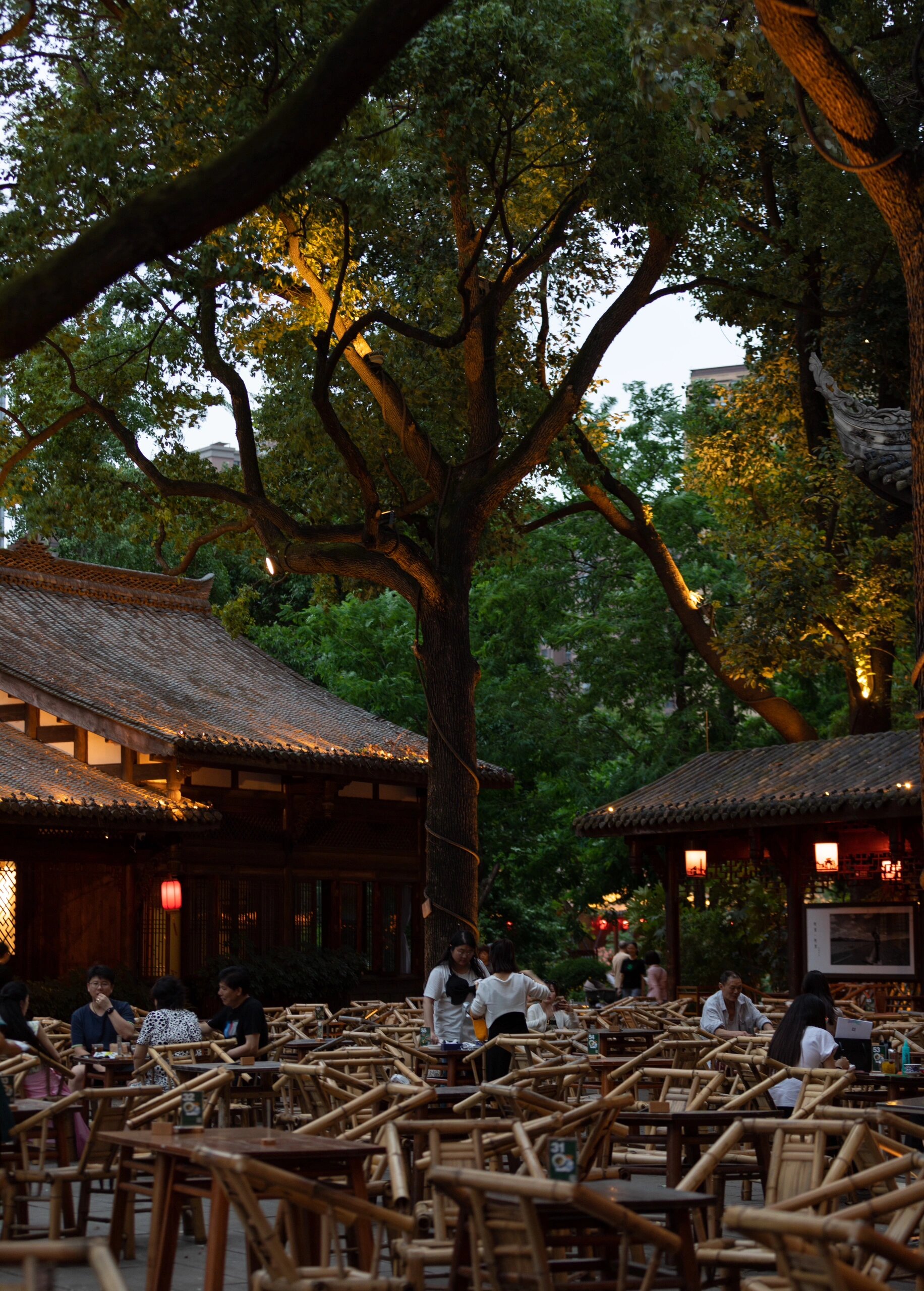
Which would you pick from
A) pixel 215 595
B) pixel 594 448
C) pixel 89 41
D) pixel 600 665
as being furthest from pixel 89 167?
pixel 215 595

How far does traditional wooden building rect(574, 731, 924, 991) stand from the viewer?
55.7 ft

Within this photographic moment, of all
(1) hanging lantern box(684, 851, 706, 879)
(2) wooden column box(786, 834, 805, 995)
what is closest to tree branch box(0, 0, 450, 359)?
(2) wooden column box(786, 834, 805, 995)

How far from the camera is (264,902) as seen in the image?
2095 cm

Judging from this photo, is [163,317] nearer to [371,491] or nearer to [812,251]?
[371,491]

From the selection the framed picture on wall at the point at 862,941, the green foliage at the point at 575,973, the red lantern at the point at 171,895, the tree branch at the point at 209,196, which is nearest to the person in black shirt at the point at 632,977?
the framed picture on wall at the point at 862,941

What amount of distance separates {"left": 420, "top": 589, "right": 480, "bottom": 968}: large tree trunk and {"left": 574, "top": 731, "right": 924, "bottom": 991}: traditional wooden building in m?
4.21

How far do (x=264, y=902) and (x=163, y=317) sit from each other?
788 centimetres

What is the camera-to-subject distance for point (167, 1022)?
962cm

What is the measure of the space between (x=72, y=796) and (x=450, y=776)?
4.63m

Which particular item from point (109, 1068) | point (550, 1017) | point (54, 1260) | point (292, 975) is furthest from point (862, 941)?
point (54, 1260)

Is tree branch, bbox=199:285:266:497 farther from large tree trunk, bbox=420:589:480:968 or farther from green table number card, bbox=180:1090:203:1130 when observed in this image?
green table number card, bbox=180:1090:203:1130

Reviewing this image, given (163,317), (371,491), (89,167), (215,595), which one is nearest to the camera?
(89,167)

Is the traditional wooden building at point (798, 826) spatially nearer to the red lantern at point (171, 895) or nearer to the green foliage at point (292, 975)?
the green foliage at point (292, 975)

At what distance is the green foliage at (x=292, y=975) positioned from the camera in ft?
63.2
